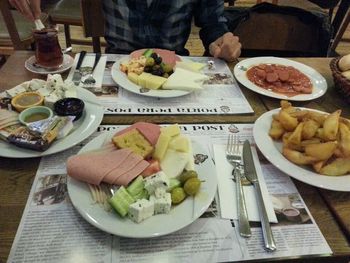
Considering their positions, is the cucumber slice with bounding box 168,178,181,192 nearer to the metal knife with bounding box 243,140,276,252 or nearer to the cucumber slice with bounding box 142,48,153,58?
the metal knife with bounding box 243,140,276,252

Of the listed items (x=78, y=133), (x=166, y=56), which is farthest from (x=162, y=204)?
(x=166, y=56)

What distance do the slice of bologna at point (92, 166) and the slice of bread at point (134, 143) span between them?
41 millimetres

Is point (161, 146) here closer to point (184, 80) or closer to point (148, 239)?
point (148, 239)

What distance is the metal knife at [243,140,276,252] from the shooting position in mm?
594

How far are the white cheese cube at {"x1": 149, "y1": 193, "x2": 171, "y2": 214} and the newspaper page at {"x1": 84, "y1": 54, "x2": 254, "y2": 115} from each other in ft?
1.33

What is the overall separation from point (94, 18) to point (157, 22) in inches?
22.2

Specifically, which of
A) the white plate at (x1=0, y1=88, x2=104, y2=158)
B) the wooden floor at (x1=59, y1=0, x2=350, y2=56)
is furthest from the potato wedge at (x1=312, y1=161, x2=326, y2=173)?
the wooden floor at (x1=59, y1=0, x2=350, y2=56)

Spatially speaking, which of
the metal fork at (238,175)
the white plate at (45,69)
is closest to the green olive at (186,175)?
the metal fork at (238,175)

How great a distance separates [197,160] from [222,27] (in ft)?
3.08

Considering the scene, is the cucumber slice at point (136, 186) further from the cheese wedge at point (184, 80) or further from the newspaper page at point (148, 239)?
the cheese wedge at point (184, 80)

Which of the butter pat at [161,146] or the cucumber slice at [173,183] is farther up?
the butter pat at [161,146]

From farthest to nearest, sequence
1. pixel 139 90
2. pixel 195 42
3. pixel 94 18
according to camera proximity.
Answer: pixel 195 42, pixel 94 18, pixel 139 90

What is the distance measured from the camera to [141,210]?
0.57 metres

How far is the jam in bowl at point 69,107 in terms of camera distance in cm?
Result: 86
